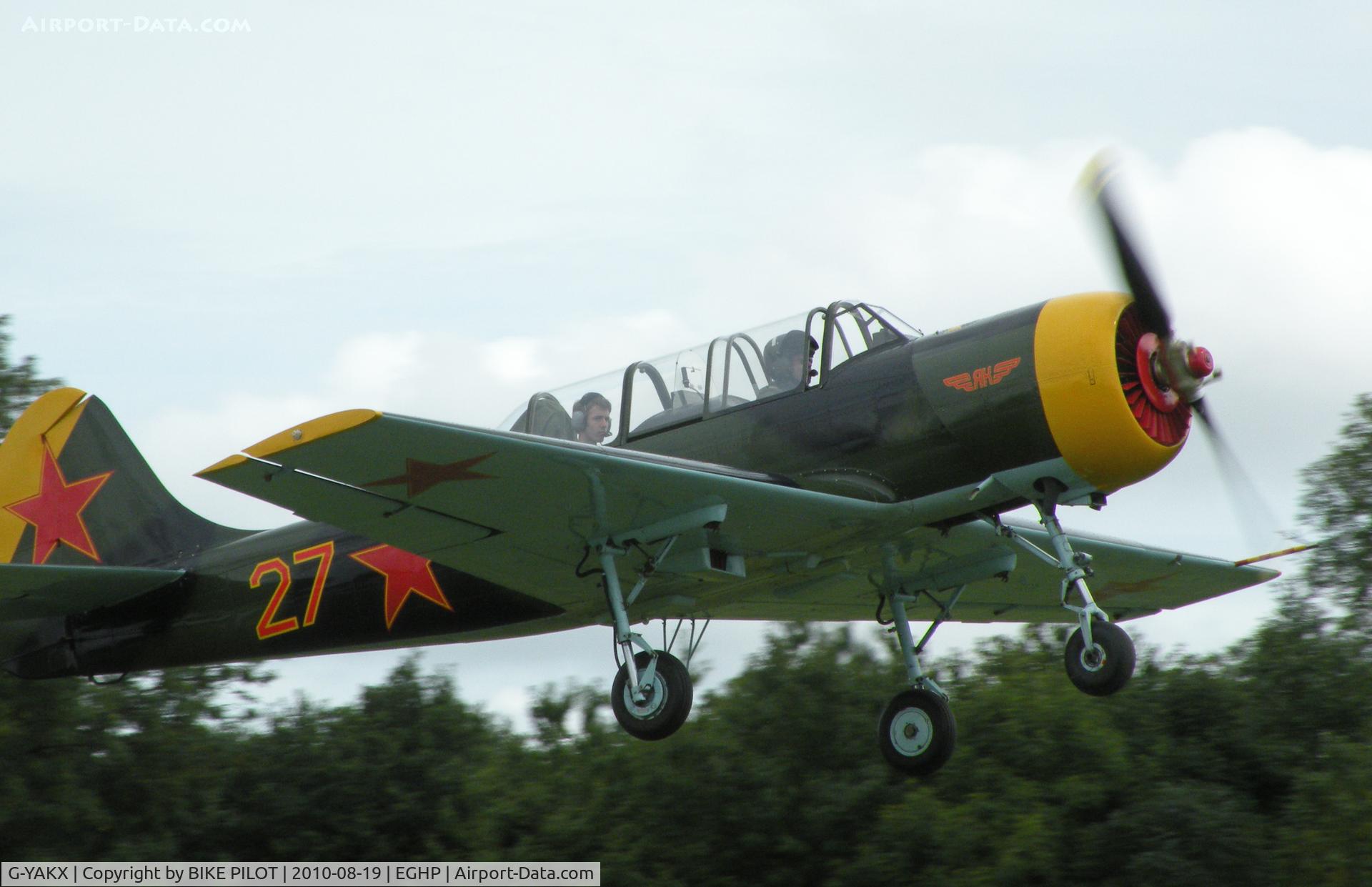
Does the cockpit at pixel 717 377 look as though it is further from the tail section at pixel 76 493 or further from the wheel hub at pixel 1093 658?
the tail section at pixel 76 493

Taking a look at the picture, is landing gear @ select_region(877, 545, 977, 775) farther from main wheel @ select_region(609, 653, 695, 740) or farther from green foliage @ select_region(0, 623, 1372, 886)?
green foliage @ select_region(0, 623, 1372, 886)

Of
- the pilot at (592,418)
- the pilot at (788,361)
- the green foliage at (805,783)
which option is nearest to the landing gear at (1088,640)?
the pilot at (788,361)

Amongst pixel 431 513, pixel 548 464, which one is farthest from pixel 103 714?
pixel 548 464

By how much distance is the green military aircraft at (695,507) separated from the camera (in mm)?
8352

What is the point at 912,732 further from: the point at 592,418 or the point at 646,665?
the point at 592,418

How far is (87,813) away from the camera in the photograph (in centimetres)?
1323

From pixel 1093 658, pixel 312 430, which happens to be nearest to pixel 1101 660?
pixel 1093 658

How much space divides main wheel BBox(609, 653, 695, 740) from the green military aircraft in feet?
0.05

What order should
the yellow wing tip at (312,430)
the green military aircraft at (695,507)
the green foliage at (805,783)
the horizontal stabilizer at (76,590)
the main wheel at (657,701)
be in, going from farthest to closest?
the green foliage at (805,783) < the horizontal stabilizer at (76,590) < the main wheel at (657,701) < the green military aircraft at (695,507) < the yellow wing tip at (312,430)

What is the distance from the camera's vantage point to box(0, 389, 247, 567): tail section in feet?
39.0

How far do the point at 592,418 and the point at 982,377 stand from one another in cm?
259

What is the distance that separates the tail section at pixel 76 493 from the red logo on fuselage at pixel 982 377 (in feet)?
20.4

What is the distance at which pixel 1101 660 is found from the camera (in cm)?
864

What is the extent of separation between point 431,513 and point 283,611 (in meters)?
2.34
